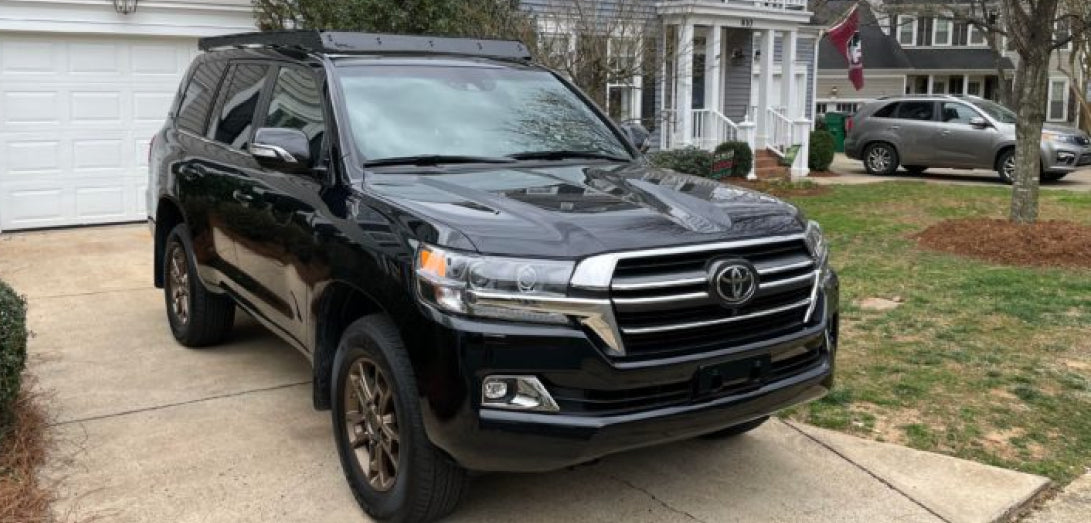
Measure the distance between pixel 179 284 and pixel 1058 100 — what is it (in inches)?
1638

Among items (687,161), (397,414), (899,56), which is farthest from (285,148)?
(899,56)

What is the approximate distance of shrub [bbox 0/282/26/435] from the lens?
4.08 meters

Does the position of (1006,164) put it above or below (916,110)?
below

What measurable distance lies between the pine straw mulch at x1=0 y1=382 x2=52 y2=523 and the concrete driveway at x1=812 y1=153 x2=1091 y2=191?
15.4 metres

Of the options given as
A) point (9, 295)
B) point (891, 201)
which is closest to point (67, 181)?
point (9, 295)

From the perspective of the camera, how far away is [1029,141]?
9633 mm

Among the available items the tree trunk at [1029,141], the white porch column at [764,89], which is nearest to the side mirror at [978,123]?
the white porch column at [764,89]

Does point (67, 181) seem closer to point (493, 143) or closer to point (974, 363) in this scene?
point (493, 143)

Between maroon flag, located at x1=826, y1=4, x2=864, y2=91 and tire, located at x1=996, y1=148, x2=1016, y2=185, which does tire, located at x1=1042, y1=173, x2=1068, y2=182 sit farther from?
maroon flag, located at x1=826, y1=4, x2=864, y2=91

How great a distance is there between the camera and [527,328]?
309 centimetres

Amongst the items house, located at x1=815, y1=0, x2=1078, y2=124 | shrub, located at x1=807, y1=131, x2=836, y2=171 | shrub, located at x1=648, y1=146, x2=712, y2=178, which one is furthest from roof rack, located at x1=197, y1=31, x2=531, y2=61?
house, located at x1=815, y1=0, x2=1078, y2=124

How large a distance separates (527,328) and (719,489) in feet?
4.71

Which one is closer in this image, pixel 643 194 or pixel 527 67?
pixel 643 194

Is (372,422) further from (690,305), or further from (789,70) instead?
(789,70)
